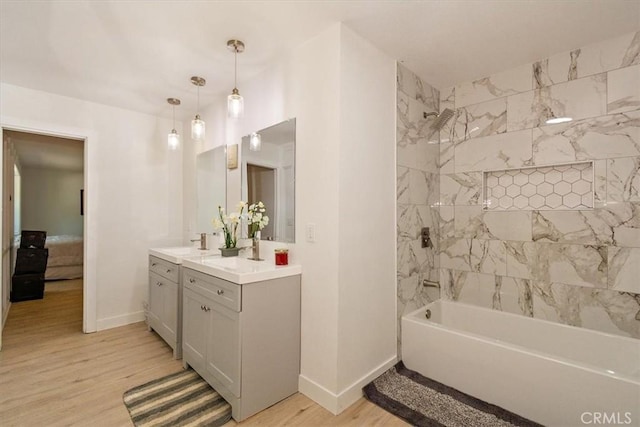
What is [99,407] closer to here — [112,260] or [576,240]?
[112,260]

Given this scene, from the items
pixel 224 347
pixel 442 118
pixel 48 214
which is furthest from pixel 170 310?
pixel 48 214

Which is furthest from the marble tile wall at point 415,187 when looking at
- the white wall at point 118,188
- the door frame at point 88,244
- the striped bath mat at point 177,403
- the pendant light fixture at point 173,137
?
the door frame at point 88,244

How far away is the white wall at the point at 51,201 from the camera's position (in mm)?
6742

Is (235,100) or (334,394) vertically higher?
(235,100)

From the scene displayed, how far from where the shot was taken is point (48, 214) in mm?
7008

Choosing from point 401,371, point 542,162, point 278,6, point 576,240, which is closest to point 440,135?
point 542,162

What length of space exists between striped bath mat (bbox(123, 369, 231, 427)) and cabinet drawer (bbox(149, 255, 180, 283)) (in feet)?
2.57

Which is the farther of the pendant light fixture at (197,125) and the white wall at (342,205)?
the pendant light fixture at (197,125)

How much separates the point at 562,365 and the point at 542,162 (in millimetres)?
1505

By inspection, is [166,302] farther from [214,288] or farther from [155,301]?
[214,288]

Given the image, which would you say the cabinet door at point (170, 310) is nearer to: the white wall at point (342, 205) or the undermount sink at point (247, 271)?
the undermount sink at point (247, 271)

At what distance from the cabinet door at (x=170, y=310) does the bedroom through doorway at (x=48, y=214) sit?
1.25 m

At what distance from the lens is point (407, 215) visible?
97.7 inches

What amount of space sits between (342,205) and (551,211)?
1750mm
